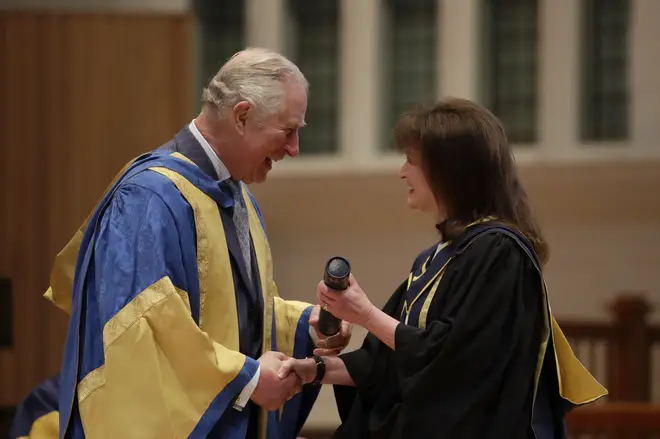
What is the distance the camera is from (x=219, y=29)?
7.67m

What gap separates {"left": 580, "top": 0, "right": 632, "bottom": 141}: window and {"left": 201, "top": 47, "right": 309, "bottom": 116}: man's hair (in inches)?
182

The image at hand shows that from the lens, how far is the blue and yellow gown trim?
284 centimetres

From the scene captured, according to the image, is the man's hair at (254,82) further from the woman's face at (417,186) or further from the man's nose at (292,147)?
the woman's face at (417,186)

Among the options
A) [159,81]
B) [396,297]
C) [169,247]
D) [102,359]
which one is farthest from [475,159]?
[159,81]

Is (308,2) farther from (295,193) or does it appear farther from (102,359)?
(102,359)

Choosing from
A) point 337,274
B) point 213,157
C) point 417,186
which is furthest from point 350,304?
point 213,157

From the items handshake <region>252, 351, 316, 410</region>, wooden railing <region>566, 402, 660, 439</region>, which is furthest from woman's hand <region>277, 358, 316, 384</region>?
wooden railing <region>566, 402, 660, 439</region>

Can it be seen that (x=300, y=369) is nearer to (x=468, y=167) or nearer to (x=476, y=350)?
(x=476, y=350)

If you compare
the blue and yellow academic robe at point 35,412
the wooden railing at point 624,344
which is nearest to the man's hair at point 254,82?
the blue and yellow academic robe at point 35,412

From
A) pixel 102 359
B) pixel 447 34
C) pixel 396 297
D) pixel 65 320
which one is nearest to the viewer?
pixel 102 359

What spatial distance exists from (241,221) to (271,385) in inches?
22.1

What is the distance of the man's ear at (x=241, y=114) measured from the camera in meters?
3.00

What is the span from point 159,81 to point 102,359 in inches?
152

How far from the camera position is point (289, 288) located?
25.3ft
